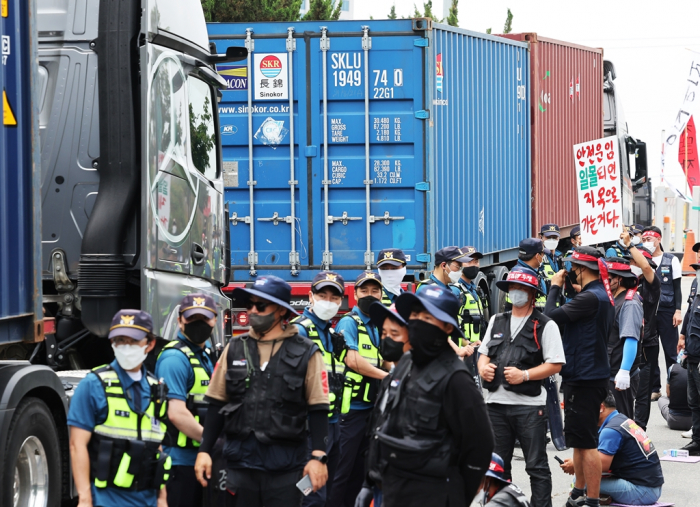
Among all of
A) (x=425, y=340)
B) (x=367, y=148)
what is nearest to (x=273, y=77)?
(x=367, y=148)

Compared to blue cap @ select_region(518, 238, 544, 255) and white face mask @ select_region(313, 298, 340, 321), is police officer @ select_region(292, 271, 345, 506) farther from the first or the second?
blue cap @ select_region(518, 238, 544, 255)

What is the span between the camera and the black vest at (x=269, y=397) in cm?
461

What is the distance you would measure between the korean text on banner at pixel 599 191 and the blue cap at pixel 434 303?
18.9ft

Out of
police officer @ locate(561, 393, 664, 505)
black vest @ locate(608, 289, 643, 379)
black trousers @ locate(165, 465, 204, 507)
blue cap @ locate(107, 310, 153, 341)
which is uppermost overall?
blue cap @ locate(107, 310, 153, 341)

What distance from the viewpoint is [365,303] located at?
22.3ft

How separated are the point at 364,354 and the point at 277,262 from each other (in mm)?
4907

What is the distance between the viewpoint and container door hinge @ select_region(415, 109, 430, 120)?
1097 cm

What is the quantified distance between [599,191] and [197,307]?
5930mm

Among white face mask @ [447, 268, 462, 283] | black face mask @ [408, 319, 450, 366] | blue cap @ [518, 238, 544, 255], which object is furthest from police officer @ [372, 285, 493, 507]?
blue cap @ [518, 238, 544, 255]

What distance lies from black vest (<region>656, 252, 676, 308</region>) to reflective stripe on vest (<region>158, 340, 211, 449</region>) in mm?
8046

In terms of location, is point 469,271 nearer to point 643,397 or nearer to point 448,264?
point 448,264

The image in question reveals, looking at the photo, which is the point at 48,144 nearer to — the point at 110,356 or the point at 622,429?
the point at 110,356

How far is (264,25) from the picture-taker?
11195mm

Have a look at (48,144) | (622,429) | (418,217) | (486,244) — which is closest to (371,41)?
(418,217)
